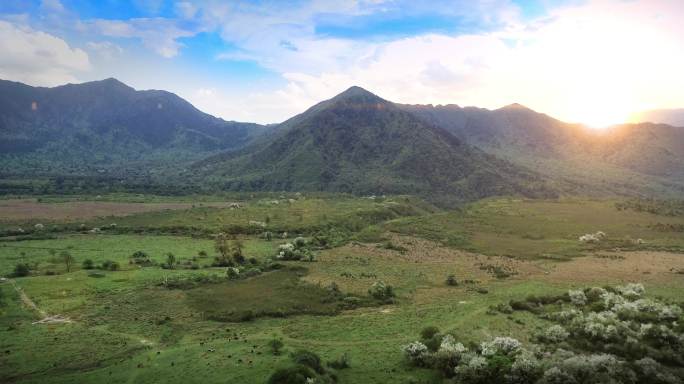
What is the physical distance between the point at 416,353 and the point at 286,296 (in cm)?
3162

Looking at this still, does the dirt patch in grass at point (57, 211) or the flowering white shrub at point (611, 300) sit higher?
the flowering white shrub at point (611, 300)

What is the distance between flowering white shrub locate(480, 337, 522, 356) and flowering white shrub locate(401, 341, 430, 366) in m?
5.77

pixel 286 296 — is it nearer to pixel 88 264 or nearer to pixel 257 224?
pixel 88 264

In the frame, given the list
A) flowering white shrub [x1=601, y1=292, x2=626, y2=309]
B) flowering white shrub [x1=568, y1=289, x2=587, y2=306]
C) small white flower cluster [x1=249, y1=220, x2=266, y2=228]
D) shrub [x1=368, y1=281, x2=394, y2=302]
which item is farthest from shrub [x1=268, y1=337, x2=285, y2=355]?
small white flower cluster [x1=249, y1=220, x2=266, y2=228]

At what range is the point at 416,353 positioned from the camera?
50.0 m

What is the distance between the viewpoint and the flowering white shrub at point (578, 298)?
67.4 metres

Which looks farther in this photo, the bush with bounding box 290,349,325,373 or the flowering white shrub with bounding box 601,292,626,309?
the flowering white shrub with bounding box 601,292,626,309

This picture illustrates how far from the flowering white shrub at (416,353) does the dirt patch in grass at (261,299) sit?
20843 millimetres

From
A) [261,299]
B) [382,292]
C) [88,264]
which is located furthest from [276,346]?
[88,264]

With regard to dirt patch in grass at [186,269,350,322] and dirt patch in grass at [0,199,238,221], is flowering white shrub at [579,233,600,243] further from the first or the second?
dirt patch in grass at [0,199,238,221]

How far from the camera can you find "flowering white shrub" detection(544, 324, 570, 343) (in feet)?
175

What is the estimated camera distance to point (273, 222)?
16050cm

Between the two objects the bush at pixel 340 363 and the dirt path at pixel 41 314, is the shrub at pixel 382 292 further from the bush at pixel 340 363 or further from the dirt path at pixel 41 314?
the dirt path at pixel 41 314

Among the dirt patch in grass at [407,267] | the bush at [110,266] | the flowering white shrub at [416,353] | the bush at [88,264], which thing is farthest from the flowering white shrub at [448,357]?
the bush at [88,264]
